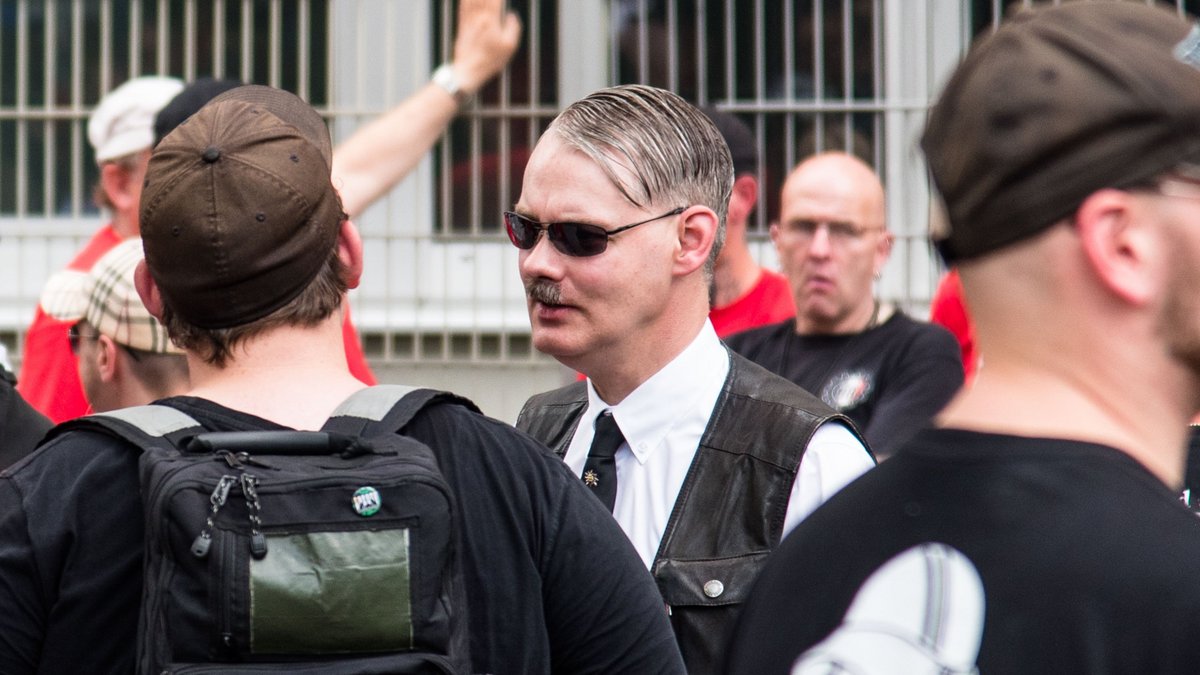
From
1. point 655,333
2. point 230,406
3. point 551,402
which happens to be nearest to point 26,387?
point 551,402

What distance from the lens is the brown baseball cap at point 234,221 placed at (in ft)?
6.63

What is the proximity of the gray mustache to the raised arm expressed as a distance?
3.57 m

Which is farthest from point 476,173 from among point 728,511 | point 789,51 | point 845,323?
point 728,511

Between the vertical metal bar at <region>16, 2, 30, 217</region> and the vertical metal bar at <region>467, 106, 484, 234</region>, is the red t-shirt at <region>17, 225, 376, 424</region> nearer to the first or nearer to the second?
the vertical metal bar at <region>467, 106, 484, 234</region>

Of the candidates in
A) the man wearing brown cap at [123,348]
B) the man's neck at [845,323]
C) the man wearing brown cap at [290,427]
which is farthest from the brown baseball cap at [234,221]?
the man's neck at [845,323]

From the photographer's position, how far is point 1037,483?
123cm

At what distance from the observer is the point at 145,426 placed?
194cm

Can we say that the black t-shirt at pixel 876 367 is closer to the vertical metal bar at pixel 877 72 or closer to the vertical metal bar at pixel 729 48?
the vertical metal bar at pixel 877 72

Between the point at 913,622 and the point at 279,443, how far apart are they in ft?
2.91

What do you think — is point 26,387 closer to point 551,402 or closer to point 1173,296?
point 551,402

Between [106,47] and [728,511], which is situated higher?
[106,47]

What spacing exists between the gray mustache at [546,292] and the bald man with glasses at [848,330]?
1551 millimetres

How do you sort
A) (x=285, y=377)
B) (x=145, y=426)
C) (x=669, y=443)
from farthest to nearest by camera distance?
(x=669, y=443), (x=285, y=377), (x=145, y=426)

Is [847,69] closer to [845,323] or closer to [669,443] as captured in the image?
[845,323]
